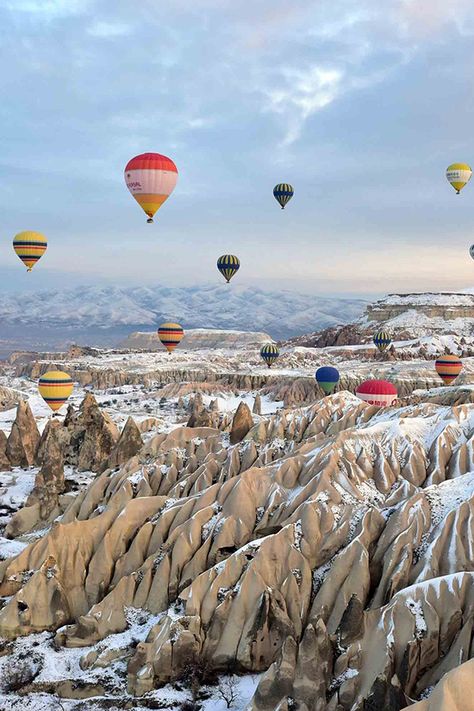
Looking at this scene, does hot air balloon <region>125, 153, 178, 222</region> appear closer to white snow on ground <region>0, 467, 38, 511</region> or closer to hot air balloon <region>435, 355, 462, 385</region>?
white snow on ground <region>0, 467, 38, 511</region>

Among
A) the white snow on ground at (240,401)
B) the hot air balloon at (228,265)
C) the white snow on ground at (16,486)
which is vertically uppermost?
the hot air balloon at (228,265)

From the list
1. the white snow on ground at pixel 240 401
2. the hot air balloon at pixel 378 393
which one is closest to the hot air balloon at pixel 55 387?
the white snow on ground at pixel 240 401

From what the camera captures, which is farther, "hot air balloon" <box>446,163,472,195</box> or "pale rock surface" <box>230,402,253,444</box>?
"hot air balloon" <box>446,163,472,195</box>

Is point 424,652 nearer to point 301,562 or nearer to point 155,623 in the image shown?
point 301,562

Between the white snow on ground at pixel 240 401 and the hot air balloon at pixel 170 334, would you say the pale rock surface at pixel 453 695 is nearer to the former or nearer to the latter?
the white snow on ground at pixel 240 401

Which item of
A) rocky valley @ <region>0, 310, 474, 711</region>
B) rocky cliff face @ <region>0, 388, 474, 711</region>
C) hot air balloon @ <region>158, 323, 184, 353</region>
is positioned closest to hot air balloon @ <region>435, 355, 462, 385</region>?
hot air balloon @ <region>158, 323, 184, 353</region>

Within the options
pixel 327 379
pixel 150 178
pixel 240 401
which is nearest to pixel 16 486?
pixel 150 178
